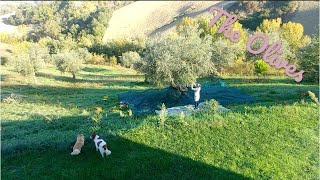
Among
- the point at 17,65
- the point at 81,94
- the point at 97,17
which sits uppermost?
the point at 97,17

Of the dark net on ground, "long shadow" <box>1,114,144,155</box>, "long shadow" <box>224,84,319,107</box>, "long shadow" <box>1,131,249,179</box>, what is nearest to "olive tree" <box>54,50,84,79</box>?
the dark net on ground

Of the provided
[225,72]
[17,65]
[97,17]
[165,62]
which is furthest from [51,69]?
[97,17]

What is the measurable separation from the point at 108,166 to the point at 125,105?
44.7 feet

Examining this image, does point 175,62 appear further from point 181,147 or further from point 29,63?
point 29,63

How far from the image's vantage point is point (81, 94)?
119 feet

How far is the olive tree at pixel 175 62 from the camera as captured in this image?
91.8 ft

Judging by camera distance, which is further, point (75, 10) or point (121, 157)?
point (75, 10)

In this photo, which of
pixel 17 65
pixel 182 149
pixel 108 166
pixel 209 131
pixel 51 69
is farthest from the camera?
pixel 51 69

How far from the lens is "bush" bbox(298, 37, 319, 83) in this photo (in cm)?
3569

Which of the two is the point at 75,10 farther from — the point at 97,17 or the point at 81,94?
the point at 81,94

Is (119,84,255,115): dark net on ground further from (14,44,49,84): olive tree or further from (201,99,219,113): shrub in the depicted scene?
(14,44,49,84): olive tree

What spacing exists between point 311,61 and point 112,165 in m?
29.5

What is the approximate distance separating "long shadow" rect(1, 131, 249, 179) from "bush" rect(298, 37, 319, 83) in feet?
84.9

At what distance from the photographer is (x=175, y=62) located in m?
28.2
